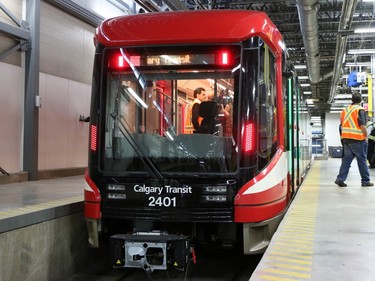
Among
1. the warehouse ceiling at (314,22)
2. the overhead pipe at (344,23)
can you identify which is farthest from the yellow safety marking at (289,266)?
the overhead pipe at (344,23)

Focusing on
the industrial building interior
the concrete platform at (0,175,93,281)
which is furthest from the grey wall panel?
the concrete platform at (0,175,93,281)

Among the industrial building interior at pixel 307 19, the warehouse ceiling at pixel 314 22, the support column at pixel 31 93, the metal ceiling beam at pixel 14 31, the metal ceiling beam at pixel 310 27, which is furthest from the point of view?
the warehouse ceiling at pixel 314 22

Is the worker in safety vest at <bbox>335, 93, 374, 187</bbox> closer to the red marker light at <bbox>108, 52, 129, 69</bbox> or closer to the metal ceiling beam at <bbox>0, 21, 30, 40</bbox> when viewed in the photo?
the red marker light at <bbox>108, 52, 129, 69</bbox>

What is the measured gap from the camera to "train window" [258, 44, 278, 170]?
14.7 ft

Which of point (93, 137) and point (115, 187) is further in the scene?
point (93, 137)

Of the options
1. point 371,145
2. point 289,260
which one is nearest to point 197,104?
point 289,260

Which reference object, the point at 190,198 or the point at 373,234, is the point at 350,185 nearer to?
the point at 373,234

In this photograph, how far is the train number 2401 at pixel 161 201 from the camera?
438 centimetres

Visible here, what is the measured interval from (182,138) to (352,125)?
4.04 metres

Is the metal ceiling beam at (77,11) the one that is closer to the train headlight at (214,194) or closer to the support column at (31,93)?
the support column at (31,93)

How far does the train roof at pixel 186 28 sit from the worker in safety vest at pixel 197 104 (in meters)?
0.51

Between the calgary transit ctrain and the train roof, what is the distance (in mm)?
11

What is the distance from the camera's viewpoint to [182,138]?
4.58 metres

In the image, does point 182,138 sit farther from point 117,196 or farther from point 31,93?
point 31,93
